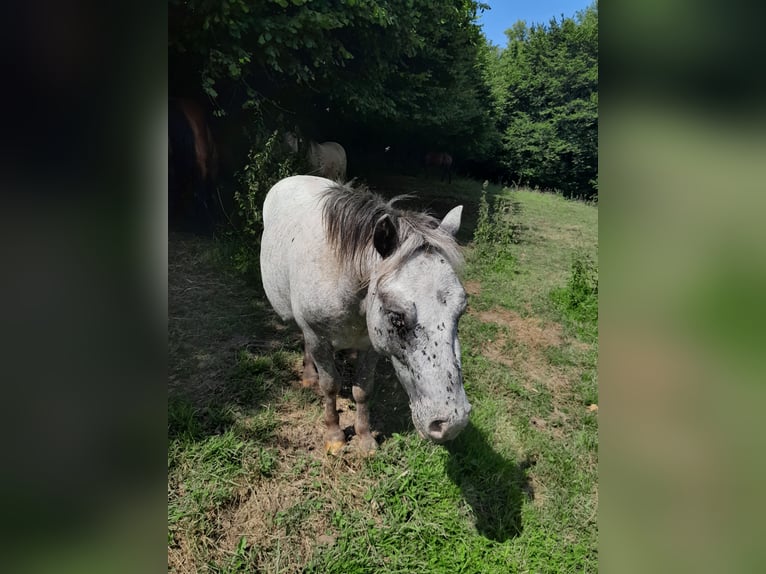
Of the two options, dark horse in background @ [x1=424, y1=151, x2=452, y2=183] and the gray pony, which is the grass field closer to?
the gray pony

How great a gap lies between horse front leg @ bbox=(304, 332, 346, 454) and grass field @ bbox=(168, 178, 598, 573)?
11 cm

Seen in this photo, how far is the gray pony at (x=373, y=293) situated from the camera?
176cm

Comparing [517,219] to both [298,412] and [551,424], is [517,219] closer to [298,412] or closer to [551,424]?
[551,424]

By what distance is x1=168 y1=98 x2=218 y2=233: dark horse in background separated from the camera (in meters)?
4.41

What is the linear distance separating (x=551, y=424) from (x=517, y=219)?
5045mm

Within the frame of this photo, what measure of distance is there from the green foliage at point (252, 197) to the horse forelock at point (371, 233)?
9.03 ft

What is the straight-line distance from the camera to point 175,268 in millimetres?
4578

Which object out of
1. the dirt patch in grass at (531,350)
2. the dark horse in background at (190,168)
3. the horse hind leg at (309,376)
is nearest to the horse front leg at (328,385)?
the horse hind leg at (309,376)

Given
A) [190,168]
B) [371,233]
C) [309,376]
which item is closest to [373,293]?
[371,233]

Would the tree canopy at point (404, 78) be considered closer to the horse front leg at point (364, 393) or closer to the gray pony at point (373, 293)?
the gray pony at point (373, 293)

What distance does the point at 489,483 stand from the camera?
2.47 metres
